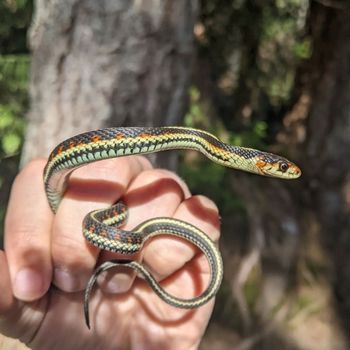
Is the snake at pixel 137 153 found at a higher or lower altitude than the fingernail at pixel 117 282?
higher

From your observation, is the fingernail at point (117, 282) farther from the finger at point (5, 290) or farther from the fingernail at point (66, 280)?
the finger at point (5, 290)

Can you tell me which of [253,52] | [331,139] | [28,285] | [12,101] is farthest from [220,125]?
[28,285]

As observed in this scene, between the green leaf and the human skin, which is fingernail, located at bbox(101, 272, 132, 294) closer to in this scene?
the human skin

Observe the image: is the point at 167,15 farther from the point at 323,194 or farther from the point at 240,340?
the point at 240,340

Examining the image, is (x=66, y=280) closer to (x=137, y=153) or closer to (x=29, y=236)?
(x=29, y=236)

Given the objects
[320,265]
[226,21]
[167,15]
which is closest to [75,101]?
[167,15]

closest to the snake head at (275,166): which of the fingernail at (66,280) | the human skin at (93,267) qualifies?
the human skin at (93,267)

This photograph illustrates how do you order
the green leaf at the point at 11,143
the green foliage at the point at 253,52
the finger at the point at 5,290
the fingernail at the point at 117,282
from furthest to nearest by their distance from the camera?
1. the green foliage at the point at 253,52
2. the green leaf at the point at 11,143
3. the fingernail at the point at 117,282
4. the finger at the point at 5,290
